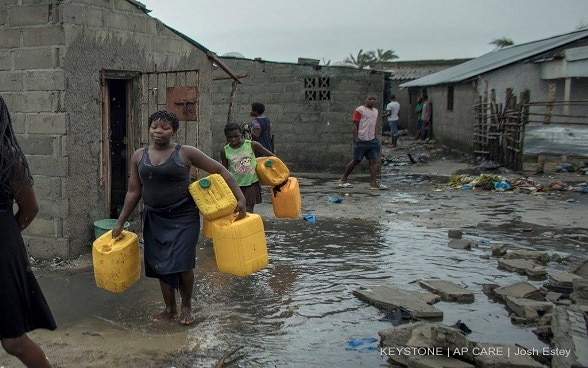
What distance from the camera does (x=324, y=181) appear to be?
13312mm

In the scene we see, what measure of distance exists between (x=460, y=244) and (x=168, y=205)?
157 inches

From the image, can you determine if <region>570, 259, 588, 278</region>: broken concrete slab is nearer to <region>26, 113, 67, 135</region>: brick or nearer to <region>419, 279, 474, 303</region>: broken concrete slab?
<region>419, 279, 474, 303</region>: broken concrete slab

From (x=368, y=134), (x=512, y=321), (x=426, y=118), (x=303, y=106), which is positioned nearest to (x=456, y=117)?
(x=426, y=118)

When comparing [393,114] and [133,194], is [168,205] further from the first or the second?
[393,114]

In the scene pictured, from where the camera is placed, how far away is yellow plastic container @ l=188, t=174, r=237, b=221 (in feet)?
15.0

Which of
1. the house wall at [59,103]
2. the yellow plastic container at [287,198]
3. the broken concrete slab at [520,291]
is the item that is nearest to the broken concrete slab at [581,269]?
the broken concrete slab at [520,291]

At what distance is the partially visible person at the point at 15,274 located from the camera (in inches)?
118

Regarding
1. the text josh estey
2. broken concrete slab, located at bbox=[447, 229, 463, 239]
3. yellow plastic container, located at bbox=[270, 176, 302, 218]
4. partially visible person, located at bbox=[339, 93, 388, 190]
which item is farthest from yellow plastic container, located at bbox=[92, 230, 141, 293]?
partially visible person, located at bbox=[339, 93, 388, 190]

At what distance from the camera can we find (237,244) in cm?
462

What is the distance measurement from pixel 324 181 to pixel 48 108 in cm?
767

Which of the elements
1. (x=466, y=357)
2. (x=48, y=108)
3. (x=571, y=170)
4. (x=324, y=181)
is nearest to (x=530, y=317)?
(x=466, y=357)

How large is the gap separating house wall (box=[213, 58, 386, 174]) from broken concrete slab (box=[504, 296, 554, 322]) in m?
9.24

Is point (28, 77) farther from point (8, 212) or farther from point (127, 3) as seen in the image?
point (8, 212)

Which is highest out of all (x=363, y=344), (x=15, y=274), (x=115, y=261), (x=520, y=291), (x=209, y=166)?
(x=209, y=166)
